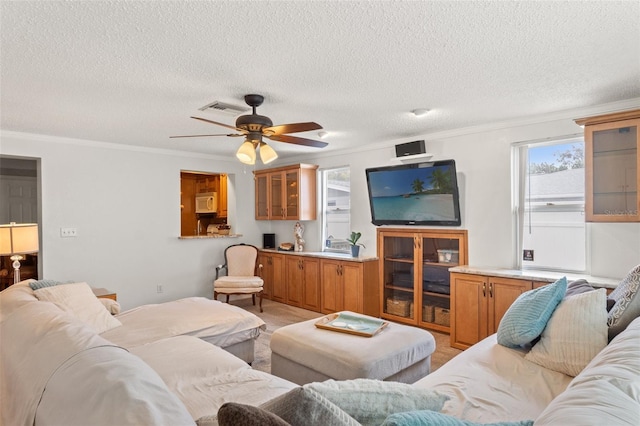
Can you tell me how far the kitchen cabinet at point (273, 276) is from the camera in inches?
224

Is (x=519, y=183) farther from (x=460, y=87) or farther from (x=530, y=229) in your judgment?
(x=460, y=87)

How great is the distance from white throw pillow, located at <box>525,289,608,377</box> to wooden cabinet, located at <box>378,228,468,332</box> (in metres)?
2.06

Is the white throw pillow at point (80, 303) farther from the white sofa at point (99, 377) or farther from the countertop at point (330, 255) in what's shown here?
the countertop at point (330, 255)

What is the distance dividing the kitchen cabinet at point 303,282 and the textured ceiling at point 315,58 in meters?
2.43

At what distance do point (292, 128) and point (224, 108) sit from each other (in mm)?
698

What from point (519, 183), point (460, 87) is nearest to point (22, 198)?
point (460, 87)

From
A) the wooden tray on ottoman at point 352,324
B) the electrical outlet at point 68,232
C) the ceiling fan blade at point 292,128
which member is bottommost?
the wooden tray on ottoman at point 352,324

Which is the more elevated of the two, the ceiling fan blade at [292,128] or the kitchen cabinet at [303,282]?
the ceiling fan blade at [292,128]

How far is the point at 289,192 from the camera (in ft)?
18.8

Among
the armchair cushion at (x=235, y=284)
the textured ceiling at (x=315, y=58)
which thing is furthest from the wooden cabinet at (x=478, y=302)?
the armchair cushion at (x=235, y=284)

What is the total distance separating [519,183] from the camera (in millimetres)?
3811

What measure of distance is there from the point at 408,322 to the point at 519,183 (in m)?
2.08

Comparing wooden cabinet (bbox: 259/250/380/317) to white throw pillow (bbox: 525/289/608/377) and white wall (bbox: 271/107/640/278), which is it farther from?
white throw pillow (bbox: 525/289/608/377)

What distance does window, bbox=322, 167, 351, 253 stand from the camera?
Answer: 5.42 metres
